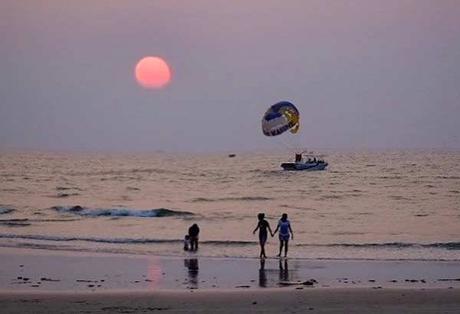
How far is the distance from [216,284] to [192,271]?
256cm

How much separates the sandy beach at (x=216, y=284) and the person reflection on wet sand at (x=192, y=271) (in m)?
0.02

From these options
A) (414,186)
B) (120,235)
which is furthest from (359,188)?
(120,235)

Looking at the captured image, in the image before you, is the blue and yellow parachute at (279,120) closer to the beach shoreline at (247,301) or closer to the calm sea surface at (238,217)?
the calm sea surface at (238,217)

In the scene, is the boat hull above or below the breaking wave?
above

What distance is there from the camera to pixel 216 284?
55.8 ft

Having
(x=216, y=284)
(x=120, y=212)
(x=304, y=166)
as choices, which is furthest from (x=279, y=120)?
(x=304, y=166)

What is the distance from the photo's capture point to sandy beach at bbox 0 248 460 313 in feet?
44.0

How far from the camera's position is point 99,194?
6256cm

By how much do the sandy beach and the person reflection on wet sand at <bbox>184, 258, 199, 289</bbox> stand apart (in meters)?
0.02

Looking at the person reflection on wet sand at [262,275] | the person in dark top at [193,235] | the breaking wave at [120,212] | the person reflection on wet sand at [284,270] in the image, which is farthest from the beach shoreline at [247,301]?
the breaking wave at [120,212]

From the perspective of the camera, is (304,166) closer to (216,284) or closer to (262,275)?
(262,275)

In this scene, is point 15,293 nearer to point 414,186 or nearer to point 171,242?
point 171,242

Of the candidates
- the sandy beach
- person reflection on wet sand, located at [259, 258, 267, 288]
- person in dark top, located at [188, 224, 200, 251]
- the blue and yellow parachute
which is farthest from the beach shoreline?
the blue and yellow parachute

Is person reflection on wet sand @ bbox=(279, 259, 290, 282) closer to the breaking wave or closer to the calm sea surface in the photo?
the calm sea surface
